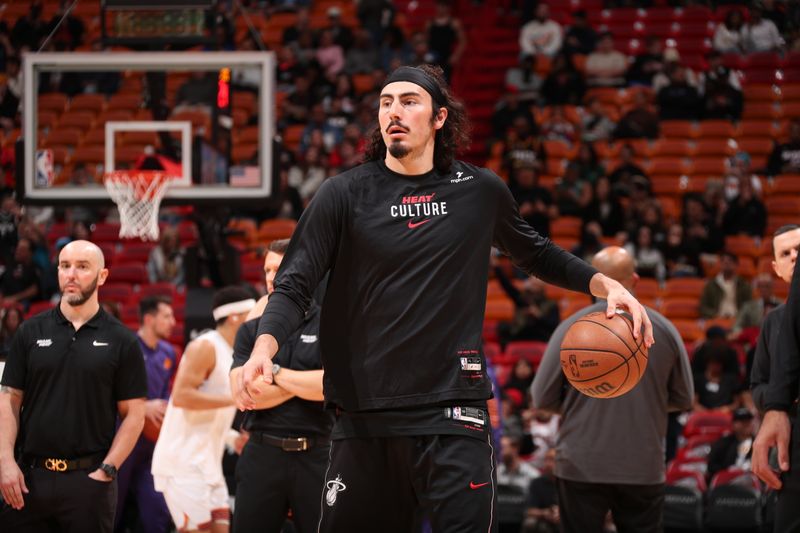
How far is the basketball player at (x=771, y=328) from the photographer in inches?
216

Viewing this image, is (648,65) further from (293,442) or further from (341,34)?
(293,442)

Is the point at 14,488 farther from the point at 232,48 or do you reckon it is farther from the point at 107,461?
the point at 232,48

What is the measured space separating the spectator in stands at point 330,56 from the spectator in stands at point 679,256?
21.1ft

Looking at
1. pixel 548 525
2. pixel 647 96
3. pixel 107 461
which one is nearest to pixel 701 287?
pixel 647 96

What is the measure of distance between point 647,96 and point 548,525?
841cm

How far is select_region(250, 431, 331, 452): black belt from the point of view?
600 cm

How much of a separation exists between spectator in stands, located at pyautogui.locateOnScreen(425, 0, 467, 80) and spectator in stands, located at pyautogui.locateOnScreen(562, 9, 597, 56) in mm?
1699

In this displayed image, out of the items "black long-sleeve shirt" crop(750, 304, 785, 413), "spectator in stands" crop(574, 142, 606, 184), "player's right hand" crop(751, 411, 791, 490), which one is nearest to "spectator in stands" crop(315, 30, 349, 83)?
"spectator in stands" crop(574, 142, 606, 184)

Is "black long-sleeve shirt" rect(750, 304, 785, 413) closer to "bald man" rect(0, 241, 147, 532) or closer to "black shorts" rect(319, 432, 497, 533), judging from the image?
"black shorts" rect(319, 432, 497, 533)

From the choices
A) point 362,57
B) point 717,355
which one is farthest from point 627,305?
point 362,57

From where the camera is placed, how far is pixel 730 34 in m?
17.3

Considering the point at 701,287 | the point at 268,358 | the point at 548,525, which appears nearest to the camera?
the point at 268,358

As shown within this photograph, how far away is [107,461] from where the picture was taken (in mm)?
6012

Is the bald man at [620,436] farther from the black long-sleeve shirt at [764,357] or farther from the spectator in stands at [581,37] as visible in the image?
the spectator in stands at [581,37]
